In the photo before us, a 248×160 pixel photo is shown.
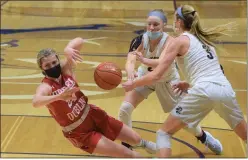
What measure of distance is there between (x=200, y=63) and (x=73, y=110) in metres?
1.21

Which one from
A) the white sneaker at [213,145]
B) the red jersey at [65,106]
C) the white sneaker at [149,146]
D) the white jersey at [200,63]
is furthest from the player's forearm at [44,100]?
the white sneaker at [213,145]

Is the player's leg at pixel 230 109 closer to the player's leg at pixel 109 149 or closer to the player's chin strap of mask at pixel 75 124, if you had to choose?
the player's leg at pixel 109 149

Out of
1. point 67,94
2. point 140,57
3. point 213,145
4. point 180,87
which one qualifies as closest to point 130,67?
point 140,57

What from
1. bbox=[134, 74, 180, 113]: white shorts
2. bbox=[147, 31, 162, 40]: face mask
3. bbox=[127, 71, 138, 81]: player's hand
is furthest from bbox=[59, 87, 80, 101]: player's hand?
bbox=[134, 74, 180, 113]: white shorts

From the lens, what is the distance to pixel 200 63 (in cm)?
451

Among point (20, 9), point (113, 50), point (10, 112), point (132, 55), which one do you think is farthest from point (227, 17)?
point (132, 55)

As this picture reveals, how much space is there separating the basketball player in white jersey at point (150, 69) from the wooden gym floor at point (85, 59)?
1.32ft

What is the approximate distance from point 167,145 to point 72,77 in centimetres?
107

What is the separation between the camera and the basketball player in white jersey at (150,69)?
4918 millimetres

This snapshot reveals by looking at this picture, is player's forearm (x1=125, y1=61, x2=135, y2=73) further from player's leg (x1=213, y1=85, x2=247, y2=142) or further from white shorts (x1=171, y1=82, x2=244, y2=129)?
player's leg (x1=213, y1=85, x2=247, y2=142)

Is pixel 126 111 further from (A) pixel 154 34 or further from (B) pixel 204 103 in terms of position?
(B) pixel 204 103

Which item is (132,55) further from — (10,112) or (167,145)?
(10,112)

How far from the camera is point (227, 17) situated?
14.1 meters

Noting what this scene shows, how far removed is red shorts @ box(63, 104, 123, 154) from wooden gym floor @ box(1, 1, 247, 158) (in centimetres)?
97
